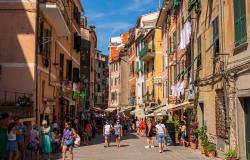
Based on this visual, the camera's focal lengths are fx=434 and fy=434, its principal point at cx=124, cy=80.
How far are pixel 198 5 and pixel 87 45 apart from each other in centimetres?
3479

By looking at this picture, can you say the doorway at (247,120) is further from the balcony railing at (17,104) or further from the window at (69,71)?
the window at (69,71)

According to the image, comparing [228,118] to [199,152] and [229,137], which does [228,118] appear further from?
[199,152]

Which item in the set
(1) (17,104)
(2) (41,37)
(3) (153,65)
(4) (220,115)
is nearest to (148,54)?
(3) (153,65)

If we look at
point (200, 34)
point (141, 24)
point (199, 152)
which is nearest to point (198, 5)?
point (200, 34)

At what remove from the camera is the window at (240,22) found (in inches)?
543

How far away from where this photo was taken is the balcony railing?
20.1 m

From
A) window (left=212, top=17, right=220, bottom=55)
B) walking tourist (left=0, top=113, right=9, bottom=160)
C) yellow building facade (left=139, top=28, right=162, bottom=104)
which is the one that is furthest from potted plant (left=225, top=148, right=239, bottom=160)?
yellow building facade (left=139, top=28, right=162, bottom=104)

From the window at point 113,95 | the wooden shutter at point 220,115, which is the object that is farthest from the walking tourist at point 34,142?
the window at point 113,95

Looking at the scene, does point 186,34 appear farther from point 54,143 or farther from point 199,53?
point 54,143

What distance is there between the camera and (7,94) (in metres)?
22.5

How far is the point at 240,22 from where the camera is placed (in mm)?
14227

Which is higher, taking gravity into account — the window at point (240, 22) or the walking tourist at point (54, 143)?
the window at point (240, 22)

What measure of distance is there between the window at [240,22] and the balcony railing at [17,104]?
10.7 m

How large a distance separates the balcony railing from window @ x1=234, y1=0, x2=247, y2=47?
10658 mm
